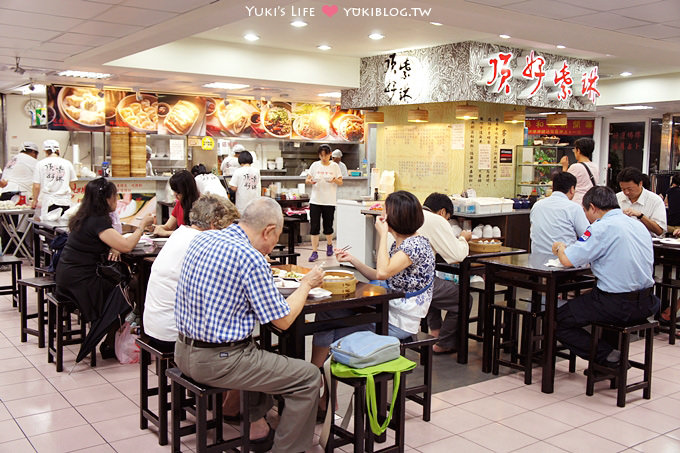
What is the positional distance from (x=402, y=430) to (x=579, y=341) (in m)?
1.84

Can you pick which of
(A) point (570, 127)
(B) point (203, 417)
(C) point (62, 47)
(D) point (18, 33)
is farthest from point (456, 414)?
(A) point (570, 127)

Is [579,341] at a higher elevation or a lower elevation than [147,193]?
lower

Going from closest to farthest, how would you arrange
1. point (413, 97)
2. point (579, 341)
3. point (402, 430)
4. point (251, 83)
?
point (402, 430)
point (579, 341)
point (413, 97)
point (251, 83)

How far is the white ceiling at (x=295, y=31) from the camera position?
548cm

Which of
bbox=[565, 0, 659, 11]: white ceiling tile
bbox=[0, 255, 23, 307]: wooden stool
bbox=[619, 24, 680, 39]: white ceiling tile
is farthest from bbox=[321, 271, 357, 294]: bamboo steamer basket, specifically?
bbox=[619, 24, 680, 39]: white ceiling tile

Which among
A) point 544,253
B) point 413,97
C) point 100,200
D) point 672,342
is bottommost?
point 672,342

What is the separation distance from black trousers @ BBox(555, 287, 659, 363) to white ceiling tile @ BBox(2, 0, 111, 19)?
458 cm

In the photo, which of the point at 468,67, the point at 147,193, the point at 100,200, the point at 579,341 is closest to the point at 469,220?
the point at 468,67

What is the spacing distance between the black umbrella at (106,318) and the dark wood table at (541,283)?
2.89 m

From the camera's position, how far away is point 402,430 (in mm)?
3568

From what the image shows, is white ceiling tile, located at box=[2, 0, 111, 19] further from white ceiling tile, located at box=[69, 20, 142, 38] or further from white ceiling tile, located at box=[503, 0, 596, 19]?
white ceiling tile, located at box=[503, 0, 596, 19]

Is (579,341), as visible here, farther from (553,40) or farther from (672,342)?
(553,40)

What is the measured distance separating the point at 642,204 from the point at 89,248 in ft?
18.1

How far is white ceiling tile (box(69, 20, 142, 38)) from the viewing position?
619 cm
